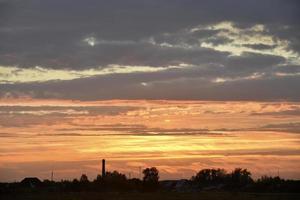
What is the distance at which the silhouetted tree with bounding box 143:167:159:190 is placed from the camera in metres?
70.5

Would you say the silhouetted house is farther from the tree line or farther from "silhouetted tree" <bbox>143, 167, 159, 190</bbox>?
"silhouetted tree" <bbox>143, 167, 159, 190</bbox>

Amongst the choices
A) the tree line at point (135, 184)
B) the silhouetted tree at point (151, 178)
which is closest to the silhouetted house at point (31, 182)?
the tree line at point (135, 184)

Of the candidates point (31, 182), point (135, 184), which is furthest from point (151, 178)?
point (31, 182)

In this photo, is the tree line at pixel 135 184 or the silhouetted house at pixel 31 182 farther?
the silhouetted house at pixel 31 182

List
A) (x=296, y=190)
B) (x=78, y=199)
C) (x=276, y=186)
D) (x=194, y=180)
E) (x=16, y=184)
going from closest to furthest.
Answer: (x=78, y=199)
(x=296, y=190)
(x=276, y=186)
(x=16, y=184)
(x=194, y=180)

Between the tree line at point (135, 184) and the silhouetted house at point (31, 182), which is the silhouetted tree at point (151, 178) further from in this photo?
the silhouetted house at point (31, 182)

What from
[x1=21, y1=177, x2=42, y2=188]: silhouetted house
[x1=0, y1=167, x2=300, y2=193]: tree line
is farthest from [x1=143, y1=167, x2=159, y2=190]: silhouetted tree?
[x1=21, y1=177, x2=42, y2=188]: silhouetted house

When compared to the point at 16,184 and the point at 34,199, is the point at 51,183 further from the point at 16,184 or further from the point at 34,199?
the point at 34,199

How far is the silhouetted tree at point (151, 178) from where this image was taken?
7049 cm

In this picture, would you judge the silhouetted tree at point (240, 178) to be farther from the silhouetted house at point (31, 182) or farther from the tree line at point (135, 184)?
the silhouetted house at point (31, 182)

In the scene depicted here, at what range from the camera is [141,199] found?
4762 cm

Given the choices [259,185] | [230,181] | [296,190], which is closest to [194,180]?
[230,181]

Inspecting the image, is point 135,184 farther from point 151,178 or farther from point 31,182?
point 31,182

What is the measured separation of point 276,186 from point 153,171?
18.5 m
